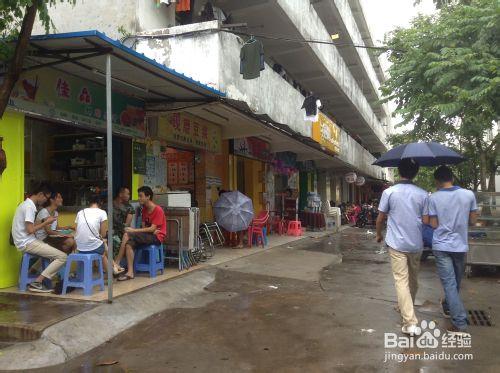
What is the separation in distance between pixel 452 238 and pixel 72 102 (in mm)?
5831

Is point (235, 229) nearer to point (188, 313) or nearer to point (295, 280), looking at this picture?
point (295, 280)

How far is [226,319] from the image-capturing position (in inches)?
216

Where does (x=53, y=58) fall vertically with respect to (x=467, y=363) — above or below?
above

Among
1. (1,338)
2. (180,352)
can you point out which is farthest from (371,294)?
(1,338)

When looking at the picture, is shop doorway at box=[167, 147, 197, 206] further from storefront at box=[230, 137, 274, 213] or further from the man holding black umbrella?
the man holding black umbrella

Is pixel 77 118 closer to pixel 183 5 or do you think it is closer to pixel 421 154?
pixel 183 5

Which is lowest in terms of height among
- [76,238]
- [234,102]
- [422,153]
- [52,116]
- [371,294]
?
[371,294]

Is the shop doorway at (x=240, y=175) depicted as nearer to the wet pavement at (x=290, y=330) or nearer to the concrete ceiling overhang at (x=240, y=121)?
the concrete ceiling overhang at (x=240, y=121)

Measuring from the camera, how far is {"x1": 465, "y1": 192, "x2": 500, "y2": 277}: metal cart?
314 inches

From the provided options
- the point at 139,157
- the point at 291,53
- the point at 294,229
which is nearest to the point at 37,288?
the point at 139,157

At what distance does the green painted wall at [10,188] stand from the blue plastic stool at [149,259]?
68.8 inches

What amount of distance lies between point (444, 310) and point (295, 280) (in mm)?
2813

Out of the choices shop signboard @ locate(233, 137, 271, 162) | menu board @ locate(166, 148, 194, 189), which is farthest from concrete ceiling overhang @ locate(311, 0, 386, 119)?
menu board @ locate(166, 148, 194, 189)

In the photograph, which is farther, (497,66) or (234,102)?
(497,66)
